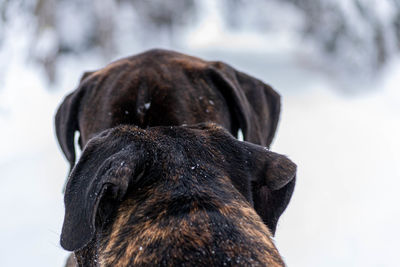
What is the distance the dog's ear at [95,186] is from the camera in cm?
158

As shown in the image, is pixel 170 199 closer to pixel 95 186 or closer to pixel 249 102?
pixel 95 186

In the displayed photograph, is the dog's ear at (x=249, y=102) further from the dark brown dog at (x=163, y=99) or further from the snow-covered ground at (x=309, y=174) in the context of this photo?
the snow-covered ground at (x=309, y=174)

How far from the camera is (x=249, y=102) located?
3438mm

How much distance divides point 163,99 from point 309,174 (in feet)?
14.5

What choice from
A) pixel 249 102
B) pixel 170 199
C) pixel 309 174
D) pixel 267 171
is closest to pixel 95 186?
pixel 170 199

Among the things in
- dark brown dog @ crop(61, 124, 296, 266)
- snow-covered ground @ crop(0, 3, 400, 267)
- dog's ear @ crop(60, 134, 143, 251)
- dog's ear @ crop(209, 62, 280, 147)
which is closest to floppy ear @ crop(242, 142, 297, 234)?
dark brown dog @ crop(61, 124, 296, 266)

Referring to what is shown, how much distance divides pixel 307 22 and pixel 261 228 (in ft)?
52.2

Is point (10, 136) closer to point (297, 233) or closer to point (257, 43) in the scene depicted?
point (297, 233)

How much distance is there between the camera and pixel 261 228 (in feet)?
5.14

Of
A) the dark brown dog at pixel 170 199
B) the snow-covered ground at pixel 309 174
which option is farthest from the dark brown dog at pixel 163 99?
the dark brown dog at pixel 170 199

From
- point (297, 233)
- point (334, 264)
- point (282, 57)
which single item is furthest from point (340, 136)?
point (282, 57)

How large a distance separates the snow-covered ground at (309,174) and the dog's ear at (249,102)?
1285 mm

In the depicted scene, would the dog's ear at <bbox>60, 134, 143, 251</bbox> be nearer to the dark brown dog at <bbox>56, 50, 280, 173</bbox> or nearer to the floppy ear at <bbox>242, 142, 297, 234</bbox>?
the floppy ear at <bbox>242, 142, 297, 234</bbox>

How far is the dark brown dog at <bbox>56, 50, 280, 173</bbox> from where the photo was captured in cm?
288
